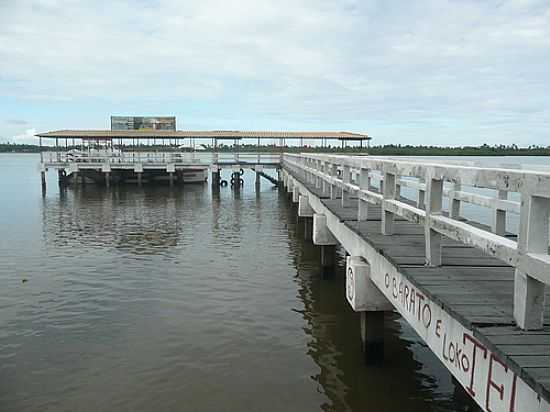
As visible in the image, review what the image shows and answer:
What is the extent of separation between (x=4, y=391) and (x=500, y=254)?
6051 millimetres

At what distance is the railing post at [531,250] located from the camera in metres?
3.33

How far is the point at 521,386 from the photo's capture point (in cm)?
305

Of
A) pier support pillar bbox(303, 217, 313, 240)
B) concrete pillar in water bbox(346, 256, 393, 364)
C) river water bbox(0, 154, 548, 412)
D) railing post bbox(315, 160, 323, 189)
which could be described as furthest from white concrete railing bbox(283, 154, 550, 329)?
pier support pillar bbox(303, 217, 313, 240)

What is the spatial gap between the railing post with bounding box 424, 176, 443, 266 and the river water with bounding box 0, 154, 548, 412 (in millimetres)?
1971

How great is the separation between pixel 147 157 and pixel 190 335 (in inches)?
1245

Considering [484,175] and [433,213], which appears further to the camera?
[433,213]

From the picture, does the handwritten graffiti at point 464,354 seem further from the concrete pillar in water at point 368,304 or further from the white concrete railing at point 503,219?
the concrete pillar in water at point 368,304

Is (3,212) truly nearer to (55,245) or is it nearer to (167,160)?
(55,245)

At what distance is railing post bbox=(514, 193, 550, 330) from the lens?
3328mm

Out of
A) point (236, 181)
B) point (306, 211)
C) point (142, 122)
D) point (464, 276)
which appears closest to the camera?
point (464, 276)

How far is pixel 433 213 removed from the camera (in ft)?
16.5

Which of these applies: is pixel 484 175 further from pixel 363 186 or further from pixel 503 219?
pixel 363 186

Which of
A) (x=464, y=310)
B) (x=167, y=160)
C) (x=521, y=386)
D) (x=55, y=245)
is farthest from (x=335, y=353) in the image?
(x=167, y=160)

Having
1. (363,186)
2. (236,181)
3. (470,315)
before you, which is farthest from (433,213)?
(236,181)
